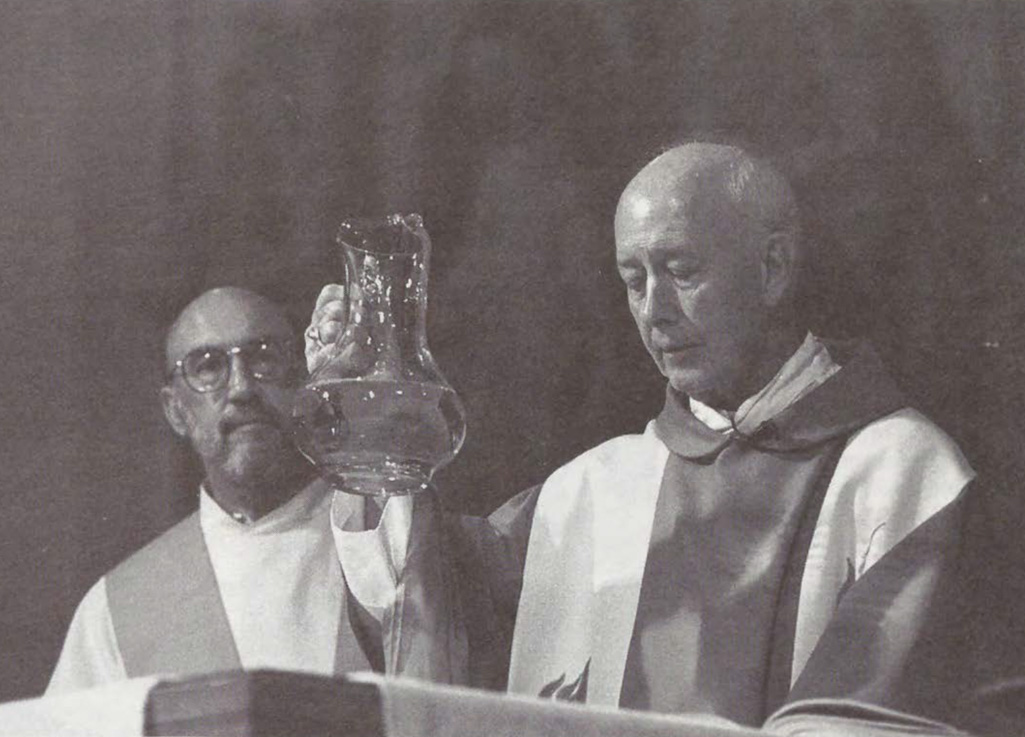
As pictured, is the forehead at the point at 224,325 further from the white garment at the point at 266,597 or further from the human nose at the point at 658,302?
the human nose at the point at 658,302

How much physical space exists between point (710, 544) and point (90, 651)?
1.21 metres

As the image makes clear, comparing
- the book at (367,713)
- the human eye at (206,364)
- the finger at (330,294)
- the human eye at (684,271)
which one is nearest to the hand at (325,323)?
the finger at (330,294)

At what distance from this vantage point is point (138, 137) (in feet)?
14.0

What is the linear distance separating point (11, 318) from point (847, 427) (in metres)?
1.68

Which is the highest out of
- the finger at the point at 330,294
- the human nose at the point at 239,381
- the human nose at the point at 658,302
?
the finger at the point at 330,294

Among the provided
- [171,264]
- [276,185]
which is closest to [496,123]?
[276,185]

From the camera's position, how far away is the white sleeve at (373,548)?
3742mm

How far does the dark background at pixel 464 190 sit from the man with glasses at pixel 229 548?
0.17ft

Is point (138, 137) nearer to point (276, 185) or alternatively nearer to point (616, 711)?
point (276, 185)

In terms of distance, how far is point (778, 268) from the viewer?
3.86m

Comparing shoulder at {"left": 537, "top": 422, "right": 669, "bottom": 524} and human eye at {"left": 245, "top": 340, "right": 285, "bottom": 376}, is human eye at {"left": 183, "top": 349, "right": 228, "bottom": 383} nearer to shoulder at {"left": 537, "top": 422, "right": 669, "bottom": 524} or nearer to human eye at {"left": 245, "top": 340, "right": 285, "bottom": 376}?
human eye at {"left": 245, "top": 340, "right": 285, "bottom": 376}

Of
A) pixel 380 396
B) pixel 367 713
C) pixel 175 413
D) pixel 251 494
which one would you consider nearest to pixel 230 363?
pixel 175 413

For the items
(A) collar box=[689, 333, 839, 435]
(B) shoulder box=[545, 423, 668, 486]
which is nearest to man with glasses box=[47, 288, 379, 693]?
(B) shoulder box=[545, 423, 668, 486]

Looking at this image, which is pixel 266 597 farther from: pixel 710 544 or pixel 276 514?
pixel 710 544
